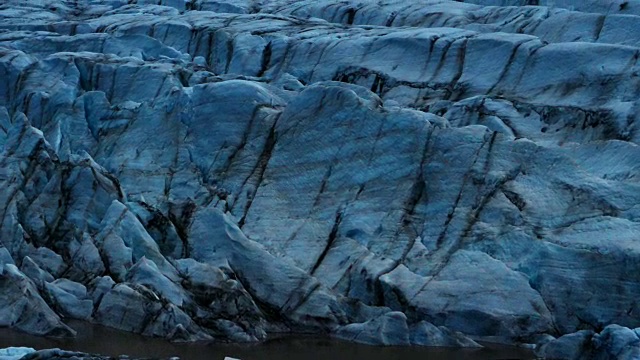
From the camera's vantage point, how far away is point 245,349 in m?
22.4

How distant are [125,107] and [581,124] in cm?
1144

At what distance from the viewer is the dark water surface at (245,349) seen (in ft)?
71.3

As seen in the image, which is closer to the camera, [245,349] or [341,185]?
[245,349]

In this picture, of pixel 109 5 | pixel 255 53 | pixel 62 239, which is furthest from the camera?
pixel 109 5

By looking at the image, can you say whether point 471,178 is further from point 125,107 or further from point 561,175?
point 125,107

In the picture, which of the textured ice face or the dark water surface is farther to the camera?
the textured ice face

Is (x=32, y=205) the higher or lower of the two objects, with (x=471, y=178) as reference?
lower

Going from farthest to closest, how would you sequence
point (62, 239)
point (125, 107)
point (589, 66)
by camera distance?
point (125, 107), point (589, 66), point (62, 239)

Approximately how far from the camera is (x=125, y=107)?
103 feet

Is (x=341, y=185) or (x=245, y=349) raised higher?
(x=341, y=185)

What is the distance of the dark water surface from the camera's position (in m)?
21.7

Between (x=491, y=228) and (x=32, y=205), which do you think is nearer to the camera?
(x=491, y=228)

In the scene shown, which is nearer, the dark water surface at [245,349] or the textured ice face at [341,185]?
the dark water surface at [245,349]

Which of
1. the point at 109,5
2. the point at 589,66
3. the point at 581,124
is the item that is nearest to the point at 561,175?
the point at 581,124
